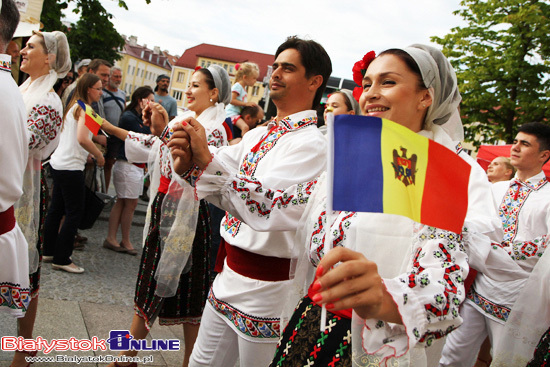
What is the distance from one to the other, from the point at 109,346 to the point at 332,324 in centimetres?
255

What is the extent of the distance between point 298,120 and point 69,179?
3308 mm

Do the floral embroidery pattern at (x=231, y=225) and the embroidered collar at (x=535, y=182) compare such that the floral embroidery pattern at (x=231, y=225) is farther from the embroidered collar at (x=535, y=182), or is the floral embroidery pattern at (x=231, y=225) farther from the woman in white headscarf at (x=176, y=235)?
the embroidered collar at (x=535, y=182)

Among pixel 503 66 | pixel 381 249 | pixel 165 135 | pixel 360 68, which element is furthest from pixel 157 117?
pixel 503 66

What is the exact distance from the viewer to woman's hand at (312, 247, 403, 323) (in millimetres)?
1208

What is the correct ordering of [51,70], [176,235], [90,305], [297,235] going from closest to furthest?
[297,235] < [176,235] < [51,70] < [90,305]

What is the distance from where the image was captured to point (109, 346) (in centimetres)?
368

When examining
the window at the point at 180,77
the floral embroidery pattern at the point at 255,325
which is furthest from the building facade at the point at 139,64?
the floral embroidery pattern at the point at 255,325

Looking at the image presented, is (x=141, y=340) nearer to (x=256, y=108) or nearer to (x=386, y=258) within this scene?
(x=386, y=258)

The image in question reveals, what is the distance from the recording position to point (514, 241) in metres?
4.21

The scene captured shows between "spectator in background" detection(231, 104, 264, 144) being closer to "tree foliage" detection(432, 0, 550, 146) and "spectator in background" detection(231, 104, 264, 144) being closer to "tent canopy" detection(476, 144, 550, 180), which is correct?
"tent canopy" detection(476, 144, 550, 180)

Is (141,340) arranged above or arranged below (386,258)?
below

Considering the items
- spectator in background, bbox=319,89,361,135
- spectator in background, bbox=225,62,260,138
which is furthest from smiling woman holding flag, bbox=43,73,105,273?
spectator in background, bbox=319,89,361,135

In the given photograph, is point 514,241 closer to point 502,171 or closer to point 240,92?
point 502,171

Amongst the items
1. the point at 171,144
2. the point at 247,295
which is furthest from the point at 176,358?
the point at 171,144
